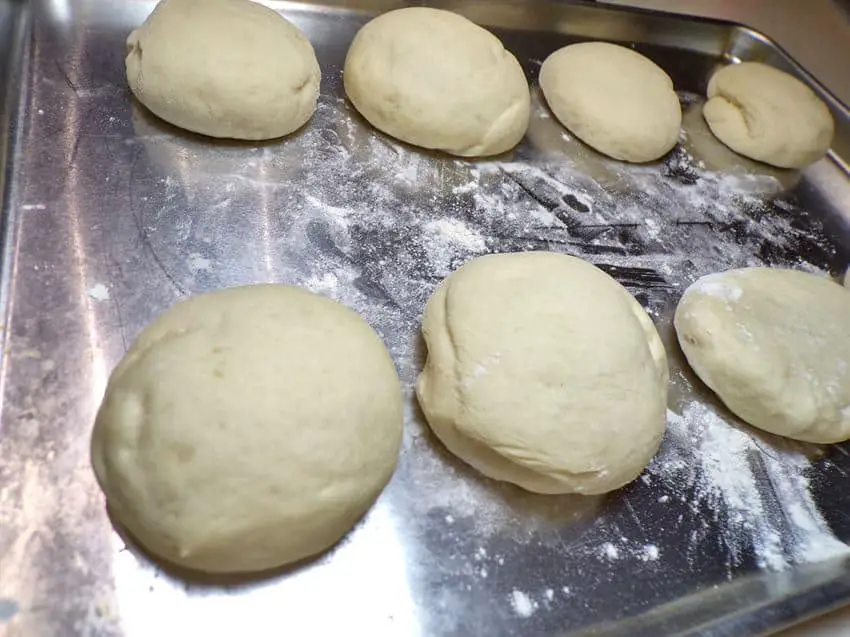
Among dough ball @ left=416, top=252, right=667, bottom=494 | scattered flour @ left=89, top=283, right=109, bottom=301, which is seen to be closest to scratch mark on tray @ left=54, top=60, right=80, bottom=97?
scattered flour @ left=89, top=283, right=109, bottom=301

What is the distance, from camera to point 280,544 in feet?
3.36

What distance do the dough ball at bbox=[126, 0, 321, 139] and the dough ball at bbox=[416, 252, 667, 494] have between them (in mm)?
602

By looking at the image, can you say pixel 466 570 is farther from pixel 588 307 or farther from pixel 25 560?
pixel 25 560

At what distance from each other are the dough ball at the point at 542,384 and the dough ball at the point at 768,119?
3.22 feet

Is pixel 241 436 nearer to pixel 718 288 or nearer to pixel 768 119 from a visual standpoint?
pixel 718 288

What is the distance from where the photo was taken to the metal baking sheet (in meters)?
1.06

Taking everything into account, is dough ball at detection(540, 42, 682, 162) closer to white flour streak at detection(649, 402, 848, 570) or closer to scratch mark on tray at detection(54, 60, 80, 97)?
white flour streak at detection(649, 402, 848, 570)

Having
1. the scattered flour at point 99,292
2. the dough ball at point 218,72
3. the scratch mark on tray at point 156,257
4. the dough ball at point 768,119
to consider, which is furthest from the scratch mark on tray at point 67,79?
the dough ball at point 768,119

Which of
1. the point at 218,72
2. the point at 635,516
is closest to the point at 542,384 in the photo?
the point at 635,516

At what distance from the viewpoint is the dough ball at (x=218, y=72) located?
1.48m

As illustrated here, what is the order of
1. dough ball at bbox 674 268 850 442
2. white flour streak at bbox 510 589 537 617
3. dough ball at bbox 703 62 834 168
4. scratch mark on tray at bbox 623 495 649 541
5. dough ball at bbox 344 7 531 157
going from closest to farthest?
white flour streak at bbox 510 589 537 617, scratch mark on tray at bbox 623 495 649 541, dough ball at bbox 674 268 850 442, dough ball at bbox 344 7 531 157, dough ball at bbox 703 62 834 168

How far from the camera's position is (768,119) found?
1.96 meters

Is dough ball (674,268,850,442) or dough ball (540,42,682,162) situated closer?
dough ball (674,268,850,442)

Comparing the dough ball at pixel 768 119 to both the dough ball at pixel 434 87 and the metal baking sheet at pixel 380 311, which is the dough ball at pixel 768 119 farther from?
the dough ball at pixel 434 87
